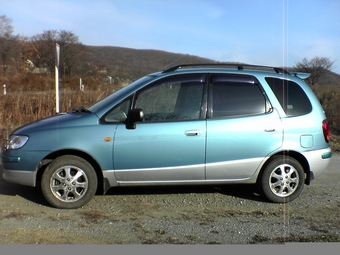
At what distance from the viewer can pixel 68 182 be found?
5398 mm

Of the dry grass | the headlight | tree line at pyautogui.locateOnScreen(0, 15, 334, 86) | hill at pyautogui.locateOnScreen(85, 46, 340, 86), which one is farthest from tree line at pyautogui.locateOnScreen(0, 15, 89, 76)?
the headlight

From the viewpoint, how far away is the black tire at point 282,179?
572 cm

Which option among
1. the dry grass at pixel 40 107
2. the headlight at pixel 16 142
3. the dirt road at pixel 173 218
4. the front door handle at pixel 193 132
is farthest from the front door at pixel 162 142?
the dry grass at pixel 40 107

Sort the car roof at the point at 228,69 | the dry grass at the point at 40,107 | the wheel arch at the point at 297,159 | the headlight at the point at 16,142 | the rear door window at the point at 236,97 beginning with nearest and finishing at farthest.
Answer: the headlight at the point at 16,142 → the rear door window at the point at 236,97 → the wheel arch at the point at 297,159 → the car roof at the point at 228,69 → the dry grass at the point at 40,107

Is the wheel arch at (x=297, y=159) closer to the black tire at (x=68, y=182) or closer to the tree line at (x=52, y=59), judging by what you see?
the black tire at (x=68, y=182)

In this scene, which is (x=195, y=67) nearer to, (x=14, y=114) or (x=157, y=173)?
(x=157, y=173)

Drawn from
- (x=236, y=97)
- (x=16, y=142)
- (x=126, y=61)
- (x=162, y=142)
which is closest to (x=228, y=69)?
(x=236, y=97)

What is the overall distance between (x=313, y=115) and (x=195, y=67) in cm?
180

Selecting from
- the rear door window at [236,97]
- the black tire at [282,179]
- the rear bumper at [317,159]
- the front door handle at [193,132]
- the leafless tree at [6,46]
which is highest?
the leafless tree at [6,46]

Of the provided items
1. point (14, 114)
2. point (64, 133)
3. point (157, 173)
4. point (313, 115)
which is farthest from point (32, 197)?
point (14, 114)

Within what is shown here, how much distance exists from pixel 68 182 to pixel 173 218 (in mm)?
1409

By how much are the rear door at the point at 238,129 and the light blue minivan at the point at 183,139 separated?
0.04 feet

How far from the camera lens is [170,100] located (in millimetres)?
5668

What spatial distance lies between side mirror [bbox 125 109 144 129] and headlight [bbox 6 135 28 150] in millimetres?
1318
